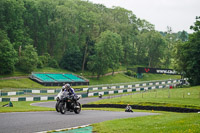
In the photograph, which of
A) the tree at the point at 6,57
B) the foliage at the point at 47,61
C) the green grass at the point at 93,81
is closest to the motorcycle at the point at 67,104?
the green grass at the point at 93,81

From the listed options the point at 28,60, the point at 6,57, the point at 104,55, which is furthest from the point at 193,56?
the point at 6,57

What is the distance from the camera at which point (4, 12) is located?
7856cm

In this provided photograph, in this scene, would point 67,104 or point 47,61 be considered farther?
point 47,61

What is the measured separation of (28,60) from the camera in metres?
73.5

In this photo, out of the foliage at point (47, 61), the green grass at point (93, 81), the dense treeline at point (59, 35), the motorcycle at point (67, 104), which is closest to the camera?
the motorcycle at point (67, 104)

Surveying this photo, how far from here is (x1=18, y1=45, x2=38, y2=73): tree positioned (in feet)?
240

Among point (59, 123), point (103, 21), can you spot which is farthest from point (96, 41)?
point (59, 123)

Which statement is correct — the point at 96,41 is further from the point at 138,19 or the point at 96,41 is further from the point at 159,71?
the point at 138,19

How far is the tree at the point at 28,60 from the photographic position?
73.1 metres

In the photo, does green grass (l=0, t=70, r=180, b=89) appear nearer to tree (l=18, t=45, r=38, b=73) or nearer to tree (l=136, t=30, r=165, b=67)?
tree (l=18, t=45, r=38, b=73)

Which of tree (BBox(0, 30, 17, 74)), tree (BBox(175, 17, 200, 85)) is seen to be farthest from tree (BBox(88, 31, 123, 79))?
tree (BBox(0, 30, 17, 74))

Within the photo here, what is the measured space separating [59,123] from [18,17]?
2860 inches

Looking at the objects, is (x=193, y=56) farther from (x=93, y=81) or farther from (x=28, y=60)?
(x=28, y=60)

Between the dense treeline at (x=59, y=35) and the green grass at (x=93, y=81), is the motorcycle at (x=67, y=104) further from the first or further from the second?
the dense treeline at (x=59, y=35)
